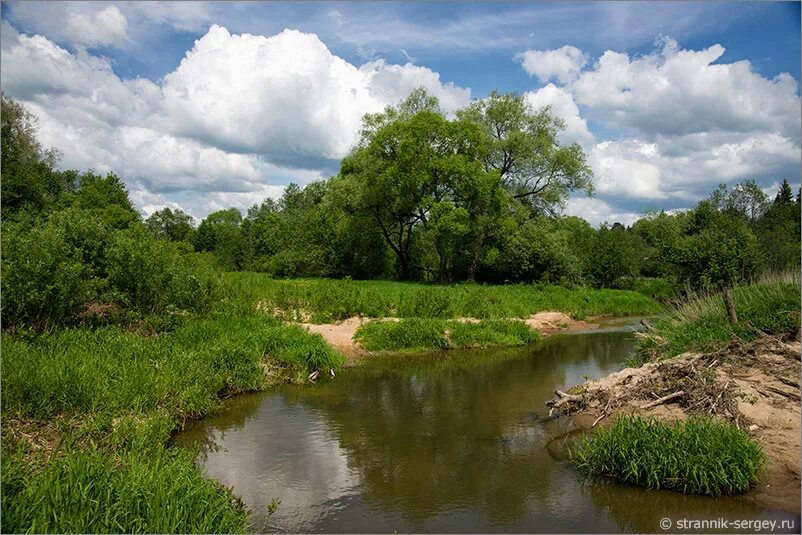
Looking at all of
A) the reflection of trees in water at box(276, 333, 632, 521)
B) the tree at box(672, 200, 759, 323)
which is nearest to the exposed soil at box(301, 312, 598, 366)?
the reflection of trees in water at box(276, 333, 632, 521)

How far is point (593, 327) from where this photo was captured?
3075 cm

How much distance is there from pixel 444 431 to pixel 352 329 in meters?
10.6

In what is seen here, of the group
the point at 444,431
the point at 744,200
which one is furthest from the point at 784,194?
the point at 444,431

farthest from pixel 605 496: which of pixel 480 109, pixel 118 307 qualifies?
pixel 480 109

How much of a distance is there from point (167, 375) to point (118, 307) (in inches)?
222

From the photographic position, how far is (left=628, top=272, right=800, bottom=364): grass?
13477 millimetres

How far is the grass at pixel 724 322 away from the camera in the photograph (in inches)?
531

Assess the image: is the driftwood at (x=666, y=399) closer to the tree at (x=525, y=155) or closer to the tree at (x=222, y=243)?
the tree at (x=525, y=155)

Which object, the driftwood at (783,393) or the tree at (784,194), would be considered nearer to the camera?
the driftwood at (783,393)

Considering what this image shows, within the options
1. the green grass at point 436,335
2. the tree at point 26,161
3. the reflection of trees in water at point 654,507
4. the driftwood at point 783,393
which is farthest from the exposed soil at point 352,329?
the tree at point 26,161

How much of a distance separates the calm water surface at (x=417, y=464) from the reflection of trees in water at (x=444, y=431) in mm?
31

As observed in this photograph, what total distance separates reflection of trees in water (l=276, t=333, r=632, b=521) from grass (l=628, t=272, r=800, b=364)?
10.3 ft

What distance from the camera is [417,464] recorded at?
9867mm

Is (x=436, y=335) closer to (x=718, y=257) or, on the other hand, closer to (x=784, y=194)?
(x=718, y=257)
